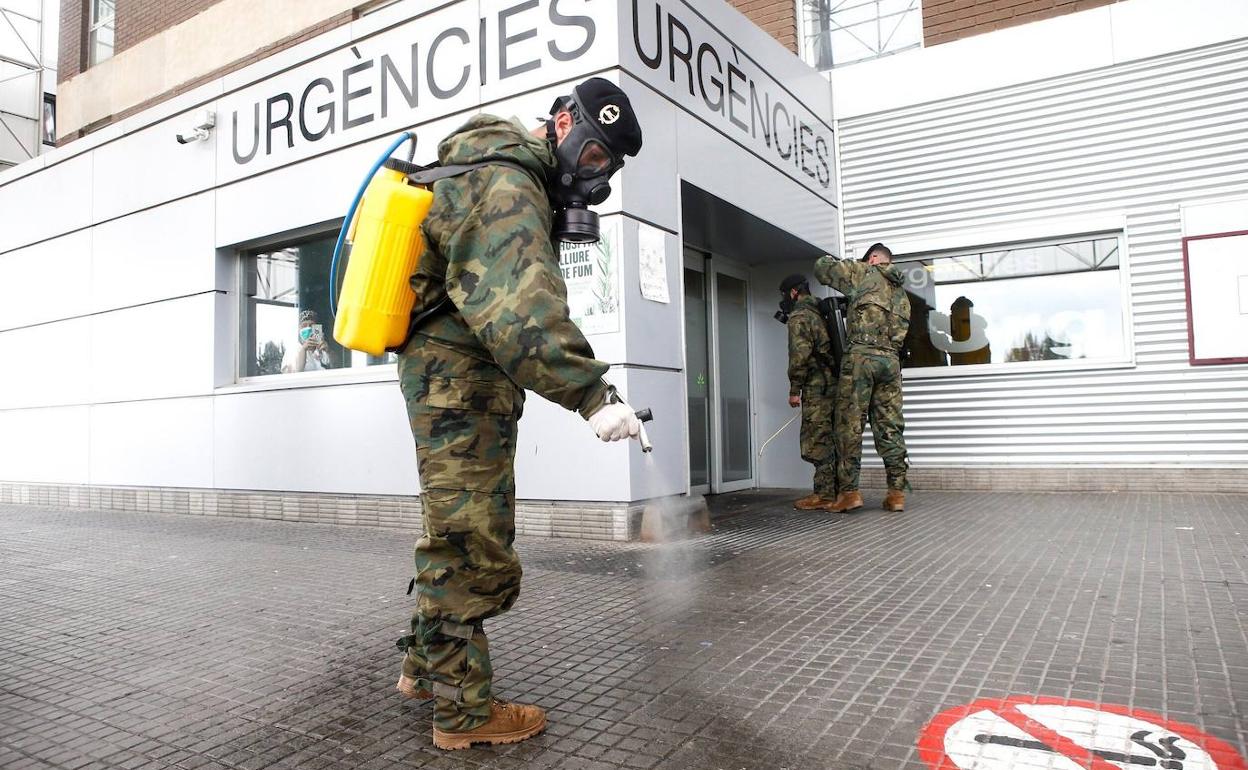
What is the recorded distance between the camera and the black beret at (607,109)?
246cm

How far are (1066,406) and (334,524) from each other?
289 inches

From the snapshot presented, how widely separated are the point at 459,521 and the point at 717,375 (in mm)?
6738

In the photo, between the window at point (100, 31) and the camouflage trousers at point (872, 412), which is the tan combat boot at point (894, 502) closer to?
the camouflage trousers at point (872, 412)

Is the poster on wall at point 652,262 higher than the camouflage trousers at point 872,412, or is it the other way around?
the poster on wall at point 652,262

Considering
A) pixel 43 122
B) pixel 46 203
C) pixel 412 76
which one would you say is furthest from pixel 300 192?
pixel 43 122

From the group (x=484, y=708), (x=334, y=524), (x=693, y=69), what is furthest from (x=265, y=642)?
(x=693, y=69)

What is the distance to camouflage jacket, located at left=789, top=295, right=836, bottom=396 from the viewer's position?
739 centimetres

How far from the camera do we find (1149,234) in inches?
315

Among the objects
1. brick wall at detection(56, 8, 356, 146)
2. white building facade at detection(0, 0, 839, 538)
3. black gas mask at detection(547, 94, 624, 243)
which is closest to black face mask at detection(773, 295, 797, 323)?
white building facade at detection(0, 0, 839, 538)

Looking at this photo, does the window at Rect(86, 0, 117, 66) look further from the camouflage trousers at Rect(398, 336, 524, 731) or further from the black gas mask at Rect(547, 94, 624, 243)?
the camouflage trousers at Rect(398, 336, 524, 731)

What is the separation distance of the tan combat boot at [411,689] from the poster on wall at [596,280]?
10.9 ft

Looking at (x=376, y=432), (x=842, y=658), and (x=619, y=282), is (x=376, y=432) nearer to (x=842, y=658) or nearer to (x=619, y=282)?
(x=619, y=282)

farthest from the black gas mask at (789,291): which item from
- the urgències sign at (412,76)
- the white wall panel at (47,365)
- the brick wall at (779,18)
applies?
the white wall panel at (47,365)

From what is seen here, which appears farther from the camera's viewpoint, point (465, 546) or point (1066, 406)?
point (1066, 406)
